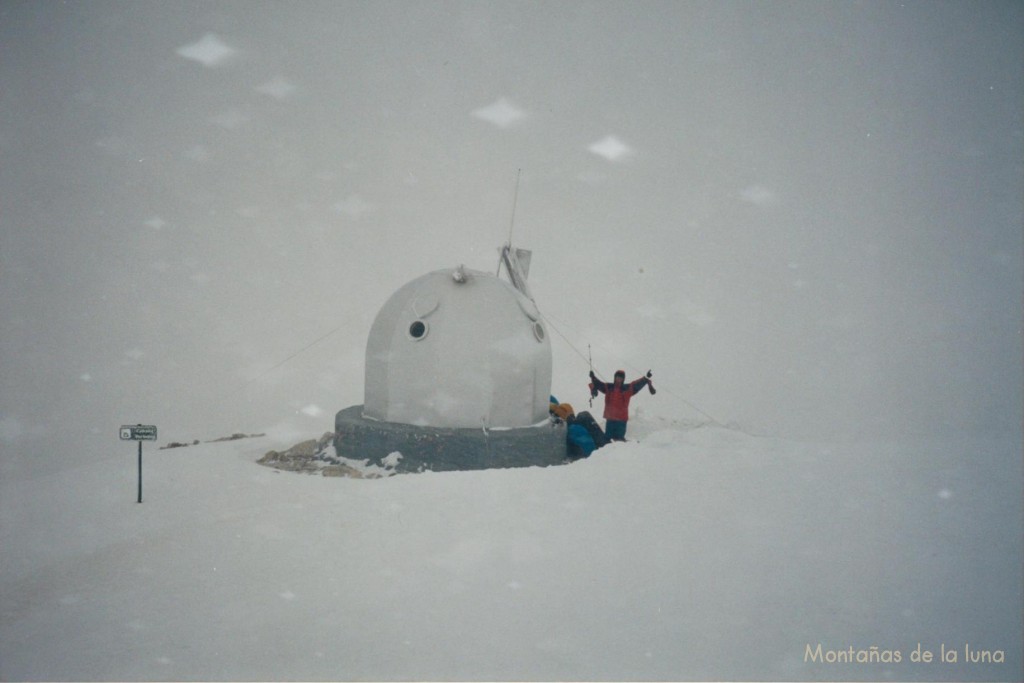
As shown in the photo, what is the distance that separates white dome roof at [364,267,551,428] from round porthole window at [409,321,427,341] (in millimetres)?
18

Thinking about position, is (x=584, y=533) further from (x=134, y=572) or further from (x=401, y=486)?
(x=134, y=572)

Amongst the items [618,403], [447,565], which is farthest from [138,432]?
[618,403]

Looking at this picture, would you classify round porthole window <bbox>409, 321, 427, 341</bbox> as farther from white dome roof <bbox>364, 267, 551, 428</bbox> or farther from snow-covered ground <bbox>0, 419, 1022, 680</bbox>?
snow-covered ground <bbox>0, 419, 1022, 680</bbox>

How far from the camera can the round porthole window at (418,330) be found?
10.7m

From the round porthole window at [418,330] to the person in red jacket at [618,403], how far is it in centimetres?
439

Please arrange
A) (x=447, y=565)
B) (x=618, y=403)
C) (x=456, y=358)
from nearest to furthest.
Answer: (x=447, y=565), (x=456, y=358), (x=618, y=403)

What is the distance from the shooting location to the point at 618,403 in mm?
12711

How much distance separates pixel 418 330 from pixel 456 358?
37.0 inches

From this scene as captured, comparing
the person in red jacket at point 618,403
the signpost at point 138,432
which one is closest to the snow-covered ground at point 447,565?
the signpost at point 138,432

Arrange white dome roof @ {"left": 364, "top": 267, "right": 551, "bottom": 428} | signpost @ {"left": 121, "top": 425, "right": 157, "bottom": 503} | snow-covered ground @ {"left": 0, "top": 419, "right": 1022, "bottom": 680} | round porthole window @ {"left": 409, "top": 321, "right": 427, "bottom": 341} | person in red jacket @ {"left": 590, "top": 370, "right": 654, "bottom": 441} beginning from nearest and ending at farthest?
snow-covered ground @ {"left": 0, "top": 419, "right": 1022, "bottom": 680} < signpost @ {"left": 121, "top": 425, "right": 157, "bottom": 503} < white dome roof @ {"left": 364, "top": 267, "right": 551, "bottom": 428} < round porthole window @ {"left": 409, "top": 321, "right": 427, "bottom": 341} < person in red jacket @ {"left": 590, "top": 370, "right": 654, "bottom": 441}

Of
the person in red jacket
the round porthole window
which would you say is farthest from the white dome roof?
the person in red jacket

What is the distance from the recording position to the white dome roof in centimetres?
1052

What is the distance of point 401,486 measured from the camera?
7.83m

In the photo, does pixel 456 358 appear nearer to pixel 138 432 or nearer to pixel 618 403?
pixel 618 403
